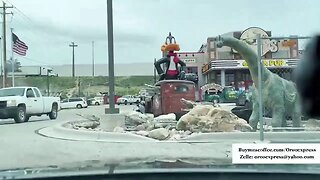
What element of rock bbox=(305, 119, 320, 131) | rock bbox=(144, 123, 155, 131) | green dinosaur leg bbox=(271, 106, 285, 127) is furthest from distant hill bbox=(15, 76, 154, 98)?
green dinosaur leg bbox=(271, 106, 285, 127)

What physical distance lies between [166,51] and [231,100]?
24.9 meters

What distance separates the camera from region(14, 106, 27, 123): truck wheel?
24141mm

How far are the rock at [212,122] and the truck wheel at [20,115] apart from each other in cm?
1108

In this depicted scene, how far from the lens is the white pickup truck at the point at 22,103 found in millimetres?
23797

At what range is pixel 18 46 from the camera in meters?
44.8

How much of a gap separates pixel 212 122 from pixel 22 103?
41.5ft

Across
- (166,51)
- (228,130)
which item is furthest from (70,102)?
(228,130)

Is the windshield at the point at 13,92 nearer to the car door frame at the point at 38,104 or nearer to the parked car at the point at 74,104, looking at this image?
the car door frame at the point at 38,104

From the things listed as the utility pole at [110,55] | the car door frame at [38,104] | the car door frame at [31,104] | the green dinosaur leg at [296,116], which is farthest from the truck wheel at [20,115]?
the green dinosaur leg at [296,116]

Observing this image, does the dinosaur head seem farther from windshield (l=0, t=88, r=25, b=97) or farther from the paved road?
windshield (l=0, t=88, r=25, b=97)

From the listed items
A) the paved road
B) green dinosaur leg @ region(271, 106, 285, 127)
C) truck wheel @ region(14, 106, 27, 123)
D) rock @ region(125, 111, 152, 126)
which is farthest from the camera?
truck wheel @ region(14, 106, 27, 123)

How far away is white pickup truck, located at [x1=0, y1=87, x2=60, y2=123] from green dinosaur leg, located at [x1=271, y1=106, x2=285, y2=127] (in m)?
14.1

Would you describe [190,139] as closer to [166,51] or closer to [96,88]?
[166,51]

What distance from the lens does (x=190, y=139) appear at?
13055 mm
